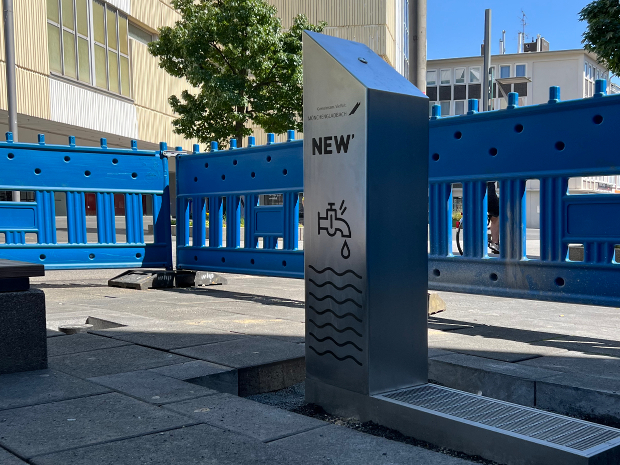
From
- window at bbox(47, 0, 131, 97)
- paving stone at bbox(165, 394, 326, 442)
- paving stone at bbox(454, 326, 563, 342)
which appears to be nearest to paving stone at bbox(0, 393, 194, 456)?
paving stone at bbox(165, 394, 326, 442)

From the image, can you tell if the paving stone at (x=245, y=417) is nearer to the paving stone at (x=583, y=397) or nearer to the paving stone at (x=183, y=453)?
the paving stone at (x=183, y=453)

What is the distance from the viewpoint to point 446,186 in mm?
5730

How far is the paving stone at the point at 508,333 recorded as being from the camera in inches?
199

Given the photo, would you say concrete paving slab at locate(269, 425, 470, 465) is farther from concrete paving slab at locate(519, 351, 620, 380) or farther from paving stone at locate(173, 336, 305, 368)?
concrete paving slab at locate(519, 351, 620, 380)

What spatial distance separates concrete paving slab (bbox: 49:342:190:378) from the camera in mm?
3893

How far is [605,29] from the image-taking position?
1841 cm

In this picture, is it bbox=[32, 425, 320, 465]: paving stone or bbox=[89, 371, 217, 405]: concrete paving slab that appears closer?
bbox=[32, 425, 320, 465]: paving stone

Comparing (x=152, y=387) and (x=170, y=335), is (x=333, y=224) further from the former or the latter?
(x=170, y=335)

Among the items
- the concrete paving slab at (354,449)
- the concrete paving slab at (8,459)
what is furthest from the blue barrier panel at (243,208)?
the concrete paving slab at (8,459)

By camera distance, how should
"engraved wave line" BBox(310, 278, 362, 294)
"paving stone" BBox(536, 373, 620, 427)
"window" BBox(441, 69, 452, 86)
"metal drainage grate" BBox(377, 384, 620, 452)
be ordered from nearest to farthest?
"metal drainage grate" BBox(377, 384, 620, 452) → "engraved wave line" BBox(310, 278, 362, 294) → "paving stone" BBox(536, 373, 620, 427) → "window" BBox(441, 69, 452, 86)

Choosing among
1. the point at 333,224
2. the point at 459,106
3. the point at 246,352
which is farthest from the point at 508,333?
the point at 459,106

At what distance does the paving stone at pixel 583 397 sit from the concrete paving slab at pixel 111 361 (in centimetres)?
208

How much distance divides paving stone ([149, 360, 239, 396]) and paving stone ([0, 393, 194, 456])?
0.53 meters

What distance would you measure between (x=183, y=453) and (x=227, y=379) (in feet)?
4.40
